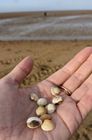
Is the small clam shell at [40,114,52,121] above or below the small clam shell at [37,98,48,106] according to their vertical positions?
below

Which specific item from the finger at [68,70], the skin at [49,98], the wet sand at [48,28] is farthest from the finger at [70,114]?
the wet sand at [48,28]

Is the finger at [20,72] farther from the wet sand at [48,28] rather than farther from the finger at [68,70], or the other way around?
the wet sand at [48,28]

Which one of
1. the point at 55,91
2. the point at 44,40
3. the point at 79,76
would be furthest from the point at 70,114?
the point at 44,40

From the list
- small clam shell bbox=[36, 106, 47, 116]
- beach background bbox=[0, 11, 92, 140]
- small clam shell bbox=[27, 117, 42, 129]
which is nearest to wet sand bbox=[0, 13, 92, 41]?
beach background bbox=[0, 11, 92, 140]

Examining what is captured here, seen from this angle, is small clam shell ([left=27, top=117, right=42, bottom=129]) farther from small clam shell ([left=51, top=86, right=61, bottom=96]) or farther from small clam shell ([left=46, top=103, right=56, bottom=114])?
small clam shell ([left=51, top=86, right=61, bottom=96])

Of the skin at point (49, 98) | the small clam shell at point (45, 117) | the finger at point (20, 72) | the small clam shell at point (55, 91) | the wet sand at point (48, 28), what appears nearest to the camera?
the skin at point (49, 98)

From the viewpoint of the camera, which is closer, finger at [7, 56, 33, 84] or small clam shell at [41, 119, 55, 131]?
small clam shell at [41, 119, 55, 131]

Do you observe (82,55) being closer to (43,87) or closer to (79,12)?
(43,87)

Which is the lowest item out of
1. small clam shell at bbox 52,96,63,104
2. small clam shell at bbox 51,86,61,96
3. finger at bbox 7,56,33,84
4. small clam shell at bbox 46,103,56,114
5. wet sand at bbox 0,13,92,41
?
wet sand at bbox 0,13,92,41
